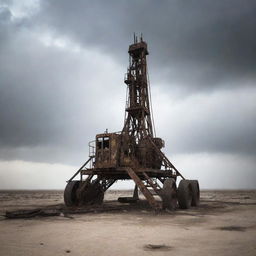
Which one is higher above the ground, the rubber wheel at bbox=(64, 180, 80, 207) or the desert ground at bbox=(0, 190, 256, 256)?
the rubber wheel at bbox=(64, 180, 80, 207)

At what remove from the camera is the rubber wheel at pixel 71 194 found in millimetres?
20484

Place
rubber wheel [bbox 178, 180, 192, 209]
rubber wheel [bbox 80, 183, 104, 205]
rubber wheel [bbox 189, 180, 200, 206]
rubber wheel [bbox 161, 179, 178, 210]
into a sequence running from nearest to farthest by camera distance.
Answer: rubber wheel [bbox 161, 179, 178, 210] < rubber wheel [bbox 178, 180, 192, 209] < rubber wheel [bbox 80, 183, 104, 205] < rubber wheel [bbox 189, 180, 200, 206]

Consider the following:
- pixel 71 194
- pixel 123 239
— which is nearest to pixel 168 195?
pixel 71 194

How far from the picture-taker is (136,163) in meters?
20.6

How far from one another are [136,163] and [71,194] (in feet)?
17.1

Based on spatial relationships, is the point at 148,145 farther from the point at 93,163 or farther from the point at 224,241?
the point at 224,241

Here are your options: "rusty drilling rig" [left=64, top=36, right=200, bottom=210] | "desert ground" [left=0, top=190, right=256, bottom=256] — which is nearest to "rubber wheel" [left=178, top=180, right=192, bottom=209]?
"rusty drilling rig" [left=64, top=36, right=200, bottom=210]

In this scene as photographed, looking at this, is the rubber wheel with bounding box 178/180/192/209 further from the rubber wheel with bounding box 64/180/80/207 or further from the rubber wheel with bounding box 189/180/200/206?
the rubber wheel with bounding box 64/180/80/207

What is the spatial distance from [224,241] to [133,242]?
→ 109 inches

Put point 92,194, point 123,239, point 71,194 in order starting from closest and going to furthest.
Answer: point 123,239 → point 71,194 → point 92,194

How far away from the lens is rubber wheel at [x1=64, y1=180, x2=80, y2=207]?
67.2 ft

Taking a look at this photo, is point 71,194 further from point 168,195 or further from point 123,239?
point 123,239

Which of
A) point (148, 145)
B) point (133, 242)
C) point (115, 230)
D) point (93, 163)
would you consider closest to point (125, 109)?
point (148, 145)

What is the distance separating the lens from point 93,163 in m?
20.9
